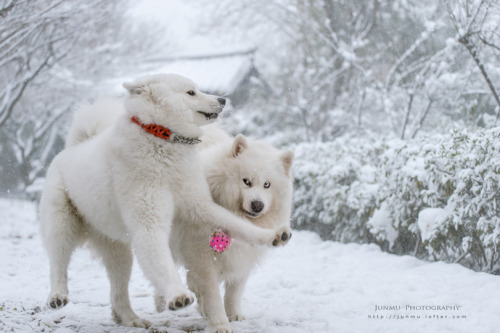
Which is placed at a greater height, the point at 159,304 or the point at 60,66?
the point at 159,304

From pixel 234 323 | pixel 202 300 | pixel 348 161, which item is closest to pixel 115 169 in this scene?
pixel 202 300

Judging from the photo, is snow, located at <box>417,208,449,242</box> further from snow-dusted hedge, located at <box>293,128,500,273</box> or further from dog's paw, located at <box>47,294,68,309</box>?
dog's paw, located at <box>47,294,68,309</box>

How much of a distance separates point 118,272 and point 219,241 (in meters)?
1.09

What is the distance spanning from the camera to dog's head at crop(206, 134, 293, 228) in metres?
3.18

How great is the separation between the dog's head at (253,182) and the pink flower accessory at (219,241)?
25 cm

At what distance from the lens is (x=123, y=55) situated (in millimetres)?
14625

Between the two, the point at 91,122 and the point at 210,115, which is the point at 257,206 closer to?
the point at 210,115

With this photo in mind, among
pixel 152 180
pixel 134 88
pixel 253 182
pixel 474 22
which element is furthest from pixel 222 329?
pixel 474 22

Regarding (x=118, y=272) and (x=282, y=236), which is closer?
(x=282, y=236)

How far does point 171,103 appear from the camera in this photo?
9.29 feet

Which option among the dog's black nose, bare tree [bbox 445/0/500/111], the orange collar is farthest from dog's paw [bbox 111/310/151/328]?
bare tree [bbox 445/0/500/111]

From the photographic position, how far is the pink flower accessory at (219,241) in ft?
9.78

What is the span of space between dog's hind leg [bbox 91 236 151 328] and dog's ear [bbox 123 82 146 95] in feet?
4.21

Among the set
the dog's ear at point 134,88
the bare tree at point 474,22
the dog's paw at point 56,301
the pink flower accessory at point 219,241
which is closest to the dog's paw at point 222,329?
the pink flower accessory at point 219,241
